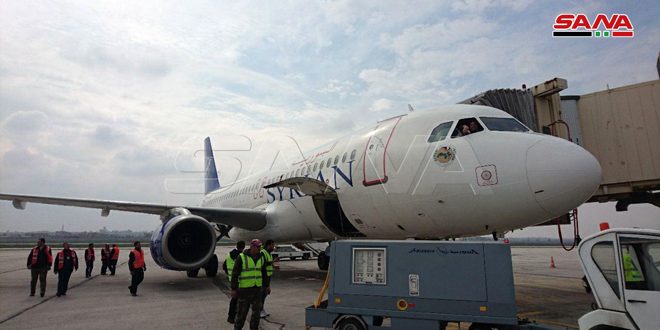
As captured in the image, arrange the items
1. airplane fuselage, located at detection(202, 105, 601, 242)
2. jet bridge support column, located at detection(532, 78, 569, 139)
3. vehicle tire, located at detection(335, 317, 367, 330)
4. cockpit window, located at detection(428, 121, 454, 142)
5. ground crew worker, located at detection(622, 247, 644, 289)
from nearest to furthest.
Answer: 1. ground crew worker, located at detection(622, 247, 644, 289)
2. vehicle tire, located at detection(335, 317, 367, 330)
3. airplane fuselage, located at detection(202, 105, 601, 242)
4. cockpit window, located at detection(428, 121, 454, 142)
5. jet bridge support column, located at detection(532, 78, 569, 139)

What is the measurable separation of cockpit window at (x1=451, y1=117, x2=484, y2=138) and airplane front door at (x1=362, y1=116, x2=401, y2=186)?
1471 mm

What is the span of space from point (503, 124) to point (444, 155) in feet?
3.90

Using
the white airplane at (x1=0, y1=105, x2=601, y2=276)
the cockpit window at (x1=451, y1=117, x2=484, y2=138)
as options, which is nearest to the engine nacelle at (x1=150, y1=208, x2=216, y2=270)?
the white airplane at (x1=0, y1=105, x2=601, y2=276)

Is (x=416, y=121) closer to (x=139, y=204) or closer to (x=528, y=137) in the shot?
(x=528, y=137)

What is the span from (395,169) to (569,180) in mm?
2974

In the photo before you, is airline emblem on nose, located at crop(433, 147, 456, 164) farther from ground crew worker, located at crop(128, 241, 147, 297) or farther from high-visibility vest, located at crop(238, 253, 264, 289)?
ground crew worker, located at crop(128, 241, 147, 297)

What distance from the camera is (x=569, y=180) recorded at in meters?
5.91

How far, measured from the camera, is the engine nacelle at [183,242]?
10.4 m

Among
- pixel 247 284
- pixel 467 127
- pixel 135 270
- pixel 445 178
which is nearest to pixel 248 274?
pixel 247 284

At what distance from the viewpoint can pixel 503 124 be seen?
23.8 ft

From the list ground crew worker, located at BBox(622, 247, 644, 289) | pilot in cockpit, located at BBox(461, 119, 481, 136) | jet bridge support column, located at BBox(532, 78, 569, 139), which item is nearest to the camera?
ground crew worker, located at BBox(622, 247, 644, 289)

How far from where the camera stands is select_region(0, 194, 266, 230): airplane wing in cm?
1248

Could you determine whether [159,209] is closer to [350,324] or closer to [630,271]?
[350,324]

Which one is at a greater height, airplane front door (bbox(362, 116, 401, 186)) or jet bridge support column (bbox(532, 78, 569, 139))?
jet bridge support column (bbox(532, 78, 569, 139))
